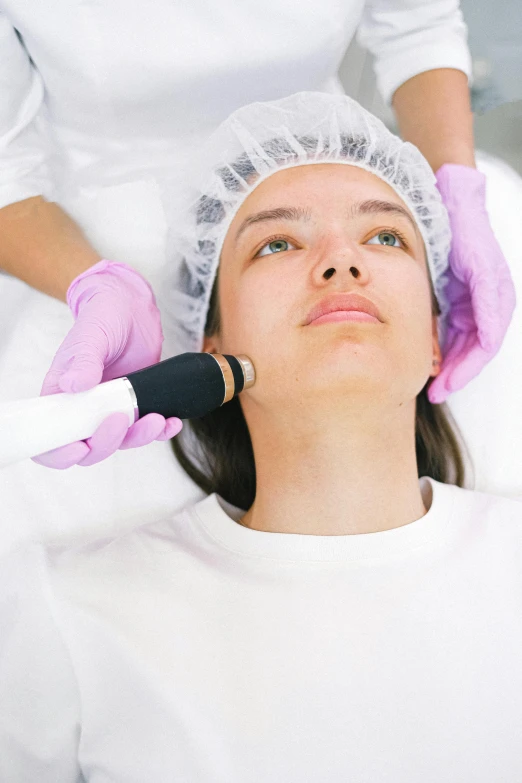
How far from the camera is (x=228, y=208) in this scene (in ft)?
4.24

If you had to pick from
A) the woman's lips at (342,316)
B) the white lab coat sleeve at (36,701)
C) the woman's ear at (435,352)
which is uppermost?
the woman's lips at (342,316)

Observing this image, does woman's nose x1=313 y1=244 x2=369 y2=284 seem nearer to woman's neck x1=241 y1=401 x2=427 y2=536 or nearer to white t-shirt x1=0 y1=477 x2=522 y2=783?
woman's neck x1=241 y1=401 x2=427 y2=536

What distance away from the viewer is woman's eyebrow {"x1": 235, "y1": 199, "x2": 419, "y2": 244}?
1.21 metres

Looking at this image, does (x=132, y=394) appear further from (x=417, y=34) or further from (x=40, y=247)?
(x=417, y=34)

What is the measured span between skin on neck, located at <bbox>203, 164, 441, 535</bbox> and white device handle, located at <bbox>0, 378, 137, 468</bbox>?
0.30 m

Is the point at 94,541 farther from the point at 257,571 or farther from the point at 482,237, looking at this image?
the point at 482,237

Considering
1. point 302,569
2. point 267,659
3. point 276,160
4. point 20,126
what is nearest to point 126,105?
point 20,126

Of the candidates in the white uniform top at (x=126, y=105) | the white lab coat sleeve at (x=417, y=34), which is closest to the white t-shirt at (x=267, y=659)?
the white uniform top at (x=126, y=105)

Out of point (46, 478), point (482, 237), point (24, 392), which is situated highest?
point (482, 237)

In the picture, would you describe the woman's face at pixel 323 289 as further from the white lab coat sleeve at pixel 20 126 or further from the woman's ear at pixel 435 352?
the white lab coat sleeve at pixel 20 126

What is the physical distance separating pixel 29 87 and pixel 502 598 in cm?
122

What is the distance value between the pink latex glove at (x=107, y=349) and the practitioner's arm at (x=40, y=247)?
8 centimetres

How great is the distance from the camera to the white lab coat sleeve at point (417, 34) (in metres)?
1.47

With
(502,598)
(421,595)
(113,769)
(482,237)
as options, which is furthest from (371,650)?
(482,237)
